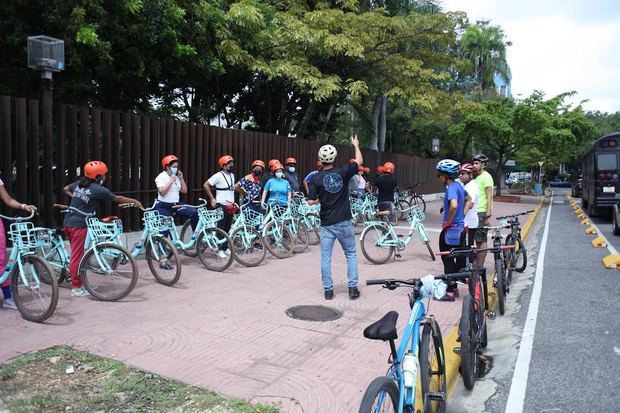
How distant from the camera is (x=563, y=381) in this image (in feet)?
14.5

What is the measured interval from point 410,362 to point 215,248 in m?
5.66

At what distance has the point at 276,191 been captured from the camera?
32.8ft

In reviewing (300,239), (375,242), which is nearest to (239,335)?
(375,242)

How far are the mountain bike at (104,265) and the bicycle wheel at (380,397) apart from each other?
427 cm

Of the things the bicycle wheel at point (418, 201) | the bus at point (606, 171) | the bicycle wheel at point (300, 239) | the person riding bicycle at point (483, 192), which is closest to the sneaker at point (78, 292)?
the bicycle wheel at point (300, 239)

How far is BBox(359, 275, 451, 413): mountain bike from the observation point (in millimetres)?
2568

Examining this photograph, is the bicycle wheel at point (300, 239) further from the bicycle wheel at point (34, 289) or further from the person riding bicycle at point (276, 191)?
the bicycle wheel at point (34, 289)

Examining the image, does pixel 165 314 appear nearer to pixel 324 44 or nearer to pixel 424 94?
pixel 324 44

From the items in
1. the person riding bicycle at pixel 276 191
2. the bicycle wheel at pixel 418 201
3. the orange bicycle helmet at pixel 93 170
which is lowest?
the bicycle wheel at pixel 418 201

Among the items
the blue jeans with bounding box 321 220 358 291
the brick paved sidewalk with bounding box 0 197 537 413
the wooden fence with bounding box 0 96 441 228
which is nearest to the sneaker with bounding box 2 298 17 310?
the brick paved sidewalk with bounding box 0 197 537 413

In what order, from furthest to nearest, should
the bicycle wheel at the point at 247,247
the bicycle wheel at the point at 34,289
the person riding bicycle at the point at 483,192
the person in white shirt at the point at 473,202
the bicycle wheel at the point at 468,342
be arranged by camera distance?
1. the bicycle wheel at the point at 247,247
2. the person riding bicycle at the point at 483,192
3. the person in white shirt at the point at 473,202
4. the bicycle wheel at the point at 34,289
5. the bicycle wheel at the point at 468,342

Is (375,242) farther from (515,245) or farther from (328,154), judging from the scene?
(328,154)

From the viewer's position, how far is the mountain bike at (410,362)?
2.57 meters

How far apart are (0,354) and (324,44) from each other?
12.2 m
